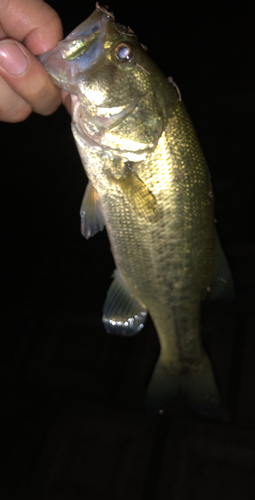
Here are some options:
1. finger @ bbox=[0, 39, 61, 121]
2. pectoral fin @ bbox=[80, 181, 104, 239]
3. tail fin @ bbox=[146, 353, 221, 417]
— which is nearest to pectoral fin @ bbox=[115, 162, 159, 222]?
pectoral fin @ bbox=[80, 181, 104, 239]

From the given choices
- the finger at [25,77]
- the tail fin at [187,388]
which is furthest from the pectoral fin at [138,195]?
the tail fin at [187,388]

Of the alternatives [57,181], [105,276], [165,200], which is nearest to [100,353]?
[105,276]

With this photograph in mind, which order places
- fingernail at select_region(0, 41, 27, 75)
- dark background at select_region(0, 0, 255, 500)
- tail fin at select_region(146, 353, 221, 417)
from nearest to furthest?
fingernail at select_region(0, 41, 27, 75) < tail fin at select_region(146, 353, 221, 417) < dark background at select_region(0, 0, 255, 500)

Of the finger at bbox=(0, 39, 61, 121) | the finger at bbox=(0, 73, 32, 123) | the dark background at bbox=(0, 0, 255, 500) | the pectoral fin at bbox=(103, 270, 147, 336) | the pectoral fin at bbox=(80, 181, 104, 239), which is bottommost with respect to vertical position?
the dark background at bbox=(0, 0, 255, 500)

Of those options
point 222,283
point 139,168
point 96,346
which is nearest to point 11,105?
point 139,168

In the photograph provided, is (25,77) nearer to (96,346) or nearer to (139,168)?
(139,168)

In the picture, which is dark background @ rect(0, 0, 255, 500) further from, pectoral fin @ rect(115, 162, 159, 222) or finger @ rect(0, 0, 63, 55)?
finger @ rect(0, 0, 63, 55)

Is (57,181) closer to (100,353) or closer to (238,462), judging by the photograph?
(100,353)
